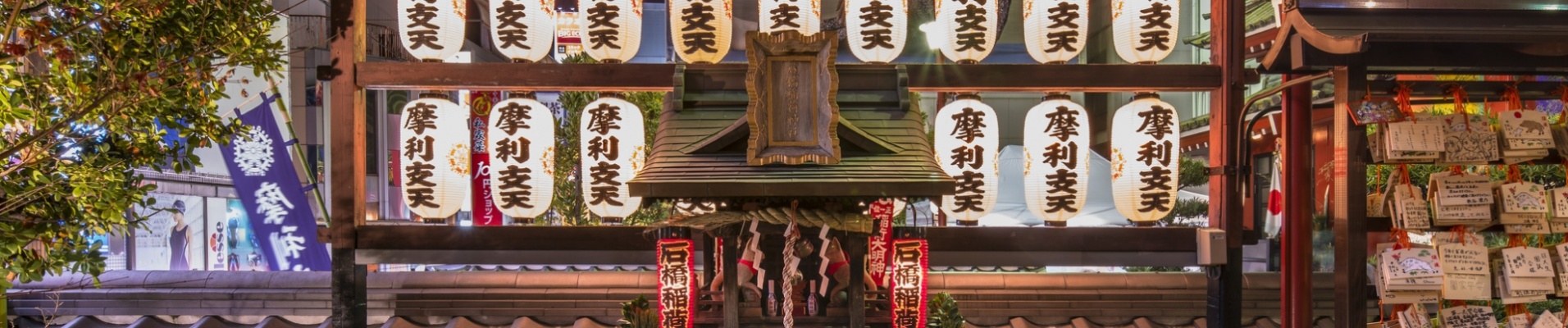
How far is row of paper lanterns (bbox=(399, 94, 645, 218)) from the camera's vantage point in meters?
6.05

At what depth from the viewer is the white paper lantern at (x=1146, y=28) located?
19.7 ft

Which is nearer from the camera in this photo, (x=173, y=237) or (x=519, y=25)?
(x=519, y=25)

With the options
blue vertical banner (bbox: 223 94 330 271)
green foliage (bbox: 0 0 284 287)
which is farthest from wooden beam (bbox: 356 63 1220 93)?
blue vertical banner (bbox: 223 94 330 271)

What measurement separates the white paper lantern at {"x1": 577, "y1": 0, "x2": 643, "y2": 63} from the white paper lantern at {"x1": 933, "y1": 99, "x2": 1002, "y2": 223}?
2.50m

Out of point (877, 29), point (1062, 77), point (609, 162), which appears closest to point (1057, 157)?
point (1062, 77)

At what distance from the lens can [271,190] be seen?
8.66 metres

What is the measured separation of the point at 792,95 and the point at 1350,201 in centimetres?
334

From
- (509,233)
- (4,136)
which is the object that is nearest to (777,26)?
(509,233)

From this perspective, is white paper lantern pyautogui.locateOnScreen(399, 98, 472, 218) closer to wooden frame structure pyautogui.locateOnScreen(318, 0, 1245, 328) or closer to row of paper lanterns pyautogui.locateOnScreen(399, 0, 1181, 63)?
wooden frame structure pyautogui.locateOnScreen(318, 0, 1245, 328)

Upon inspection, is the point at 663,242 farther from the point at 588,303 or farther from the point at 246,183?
the point at 246,183

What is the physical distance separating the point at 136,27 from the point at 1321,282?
861 centimetres

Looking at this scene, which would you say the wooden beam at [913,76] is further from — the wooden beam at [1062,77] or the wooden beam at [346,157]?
the wooden beam at [346,157]

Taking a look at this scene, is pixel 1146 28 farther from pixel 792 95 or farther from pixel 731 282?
pixel 731 282

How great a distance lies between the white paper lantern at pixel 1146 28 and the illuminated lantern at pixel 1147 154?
14.0 inches
